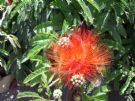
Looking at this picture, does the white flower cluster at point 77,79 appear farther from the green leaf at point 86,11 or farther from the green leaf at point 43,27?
the green leaf at point 43,27

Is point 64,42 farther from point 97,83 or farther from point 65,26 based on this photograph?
point 97,83

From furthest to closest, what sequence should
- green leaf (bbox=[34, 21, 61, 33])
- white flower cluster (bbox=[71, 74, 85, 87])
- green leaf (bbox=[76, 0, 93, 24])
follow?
green leaf (bbox=[34, 21, 61, 33]) < green leaf (bbox=[76, 0, 93, 24]) < white flower cluster (bbox=[71, 74, 85, 87])

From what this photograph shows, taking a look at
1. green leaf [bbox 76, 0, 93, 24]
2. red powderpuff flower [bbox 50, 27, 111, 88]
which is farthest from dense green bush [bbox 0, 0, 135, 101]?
red powderpuff flower [bbox 50, 27, 111, 88]

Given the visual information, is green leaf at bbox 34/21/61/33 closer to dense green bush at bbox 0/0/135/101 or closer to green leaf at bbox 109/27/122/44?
dense green bush at bbox 0/0/135/101

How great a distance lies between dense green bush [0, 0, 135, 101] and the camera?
188 centimetres

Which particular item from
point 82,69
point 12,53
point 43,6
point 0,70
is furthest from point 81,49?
point 0,70

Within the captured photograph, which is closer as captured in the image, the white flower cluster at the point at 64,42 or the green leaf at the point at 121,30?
the white flower cluster at the point at 64,42

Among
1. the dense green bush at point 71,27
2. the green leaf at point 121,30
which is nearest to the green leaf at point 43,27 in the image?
the dense green bush at point 71,27

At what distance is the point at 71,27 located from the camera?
77.8 inches

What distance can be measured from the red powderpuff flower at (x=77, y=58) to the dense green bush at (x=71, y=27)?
11 centimetres

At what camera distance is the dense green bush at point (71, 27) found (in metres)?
1.88

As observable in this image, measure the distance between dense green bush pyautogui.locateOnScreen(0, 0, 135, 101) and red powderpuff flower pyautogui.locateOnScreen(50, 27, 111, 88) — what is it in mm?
113

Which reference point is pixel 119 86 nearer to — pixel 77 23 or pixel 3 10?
pixel 77 23

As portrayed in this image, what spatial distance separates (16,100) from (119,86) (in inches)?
24.5
